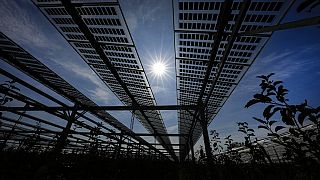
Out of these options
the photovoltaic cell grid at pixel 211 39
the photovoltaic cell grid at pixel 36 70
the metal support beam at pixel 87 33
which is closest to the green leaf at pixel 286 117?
the photovoltaic cell grid at pixel 211 39

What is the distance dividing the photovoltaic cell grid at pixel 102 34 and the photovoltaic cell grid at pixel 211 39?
6.97ft

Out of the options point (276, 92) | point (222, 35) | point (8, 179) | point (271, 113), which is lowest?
point (8, 179)

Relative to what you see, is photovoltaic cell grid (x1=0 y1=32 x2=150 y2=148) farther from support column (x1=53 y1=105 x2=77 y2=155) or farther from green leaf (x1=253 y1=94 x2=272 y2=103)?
green leaf (x1=253 y1=94 x2=272 y2=103)

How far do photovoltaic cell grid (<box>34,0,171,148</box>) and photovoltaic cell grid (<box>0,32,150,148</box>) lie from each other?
2.52m

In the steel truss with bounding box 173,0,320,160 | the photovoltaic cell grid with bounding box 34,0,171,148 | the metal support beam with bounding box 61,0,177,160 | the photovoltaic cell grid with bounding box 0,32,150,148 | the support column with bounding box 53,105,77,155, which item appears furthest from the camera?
the support column with bounding box 53,105,77,155

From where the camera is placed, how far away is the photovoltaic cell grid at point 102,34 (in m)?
5.38

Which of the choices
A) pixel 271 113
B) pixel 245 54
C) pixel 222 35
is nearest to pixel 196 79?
pixel 245 54

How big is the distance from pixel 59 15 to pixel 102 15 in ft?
4.94

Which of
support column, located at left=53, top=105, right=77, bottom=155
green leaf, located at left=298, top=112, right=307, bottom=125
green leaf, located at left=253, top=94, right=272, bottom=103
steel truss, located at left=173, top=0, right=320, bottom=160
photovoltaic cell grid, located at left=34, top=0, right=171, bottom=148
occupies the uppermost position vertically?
photovoltaic cell grid, located at left=34, top=0, right=171, bottom=148

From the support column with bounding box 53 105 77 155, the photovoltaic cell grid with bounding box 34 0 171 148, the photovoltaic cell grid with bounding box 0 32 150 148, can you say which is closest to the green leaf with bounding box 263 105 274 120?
the photovoltaic cell grid with bounding box 34 0 171 148

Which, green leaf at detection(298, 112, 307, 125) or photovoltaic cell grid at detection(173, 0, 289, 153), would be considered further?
photovoltaic cell grid at detection(173, 0, 289, 153)

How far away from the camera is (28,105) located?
1196 cm

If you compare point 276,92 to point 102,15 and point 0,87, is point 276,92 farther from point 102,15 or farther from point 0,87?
point 0,87

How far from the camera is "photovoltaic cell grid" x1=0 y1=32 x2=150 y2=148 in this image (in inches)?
280
